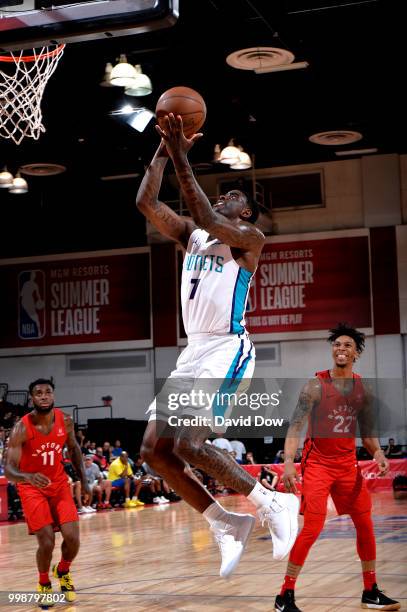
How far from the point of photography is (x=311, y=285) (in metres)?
23.4

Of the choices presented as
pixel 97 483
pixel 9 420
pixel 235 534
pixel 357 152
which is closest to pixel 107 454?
pixel 97 483

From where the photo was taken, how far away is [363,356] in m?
23.2

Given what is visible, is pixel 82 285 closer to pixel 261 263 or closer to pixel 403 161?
pixel 261 263

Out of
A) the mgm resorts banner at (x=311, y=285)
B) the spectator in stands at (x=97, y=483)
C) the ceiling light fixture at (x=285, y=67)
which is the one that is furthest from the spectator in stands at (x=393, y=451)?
the ceiling light fixture at (x=285, y=67)

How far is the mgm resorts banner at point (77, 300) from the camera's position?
25.1 metres

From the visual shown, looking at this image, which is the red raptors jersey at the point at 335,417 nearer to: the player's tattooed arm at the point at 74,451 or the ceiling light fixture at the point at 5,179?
the player's tattooed arm at the point at 74,451

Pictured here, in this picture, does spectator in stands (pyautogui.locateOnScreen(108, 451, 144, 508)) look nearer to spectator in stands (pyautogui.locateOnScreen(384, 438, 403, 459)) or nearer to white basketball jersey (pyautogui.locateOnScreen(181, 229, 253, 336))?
spectator in stands (pyautogui.locateOnScreen(384, 438, 403, 459))

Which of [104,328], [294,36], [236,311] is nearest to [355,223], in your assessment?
[104,328]

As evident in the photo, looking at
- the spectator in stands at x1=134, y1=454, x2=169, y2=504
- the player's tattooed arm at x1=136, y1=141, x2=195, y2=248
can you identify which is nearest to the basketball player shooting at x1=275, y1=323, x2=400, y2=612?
the player's tattooed arm at x1=136, y1=141, x2=195, y2=248

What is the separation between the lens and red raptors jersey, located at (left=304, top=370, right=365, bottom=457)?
21.2ft

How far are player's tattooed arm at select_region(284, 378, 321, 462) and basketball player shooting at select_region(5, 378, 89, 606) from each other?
83.1 inches

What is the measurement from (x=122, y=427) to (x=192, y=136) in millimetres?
18415

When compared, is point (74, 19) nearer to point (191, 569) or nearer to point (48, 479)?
point (48, 479)

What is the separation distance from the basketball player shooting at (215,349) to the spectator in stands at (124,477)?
12.4m
